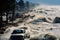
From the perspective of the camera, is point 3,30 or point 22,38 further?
point 3,30

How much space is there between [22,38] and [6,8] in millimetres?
23584

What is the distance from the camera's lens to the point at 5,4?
57.1 m

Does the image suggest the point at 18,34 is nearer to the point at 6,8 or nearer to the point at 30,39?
the point at 30,39

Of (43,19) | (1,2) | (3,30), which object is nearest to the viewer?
(3,30)

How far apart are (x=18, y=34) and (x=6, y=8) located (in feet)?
74.5

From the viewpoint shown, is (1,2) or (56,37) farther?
(1,2)

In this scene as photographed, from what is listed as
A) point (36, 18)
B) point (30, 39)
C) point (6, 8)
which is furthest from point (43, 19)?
point (30, 39)

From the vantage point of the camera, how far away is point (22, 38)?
35906 mm

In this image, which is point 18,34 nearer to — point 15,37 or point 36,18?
point 15,37

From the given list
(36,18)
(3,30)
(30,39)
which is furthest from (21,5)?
(30,39)

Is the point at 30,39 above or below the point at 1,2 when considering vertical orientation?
below

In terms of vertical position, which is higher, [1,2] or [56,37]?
[1,2]

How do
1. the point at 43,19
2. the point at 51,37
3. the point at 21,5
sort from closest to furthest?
1. the point at 51,37
2. the point at 43,19
3. the point at 21,5

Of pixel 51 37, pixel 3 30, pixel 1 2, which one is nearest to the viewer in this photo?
pixel 51 37
